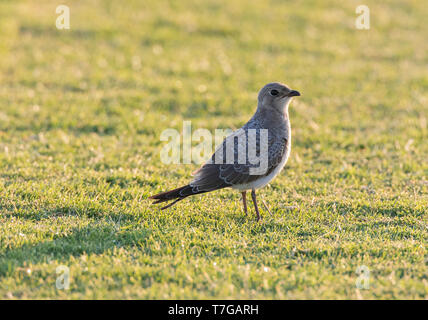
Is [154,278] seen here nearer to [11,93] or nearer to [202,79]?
[11,93]

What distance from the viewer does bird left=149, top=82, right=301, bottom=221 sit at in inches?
256

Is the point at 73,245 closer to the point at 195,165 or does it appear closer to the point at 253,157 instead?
the point at 253,157

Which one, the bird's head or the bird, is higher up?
the bird's head

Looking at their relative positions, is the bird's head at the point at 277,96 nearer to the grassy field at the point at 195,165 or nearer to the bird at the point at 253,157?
the bird at the point at 253,157

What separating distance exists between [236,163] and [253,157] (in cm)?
22

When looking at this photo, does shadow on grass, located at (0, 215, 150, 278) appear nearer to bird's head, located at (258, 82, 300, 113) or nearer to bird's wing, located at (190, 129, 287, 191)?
bird's wing, located at (190, 129, 287, 191)

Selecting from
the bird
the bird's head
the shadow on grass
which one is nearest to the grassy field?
the shadow on grass

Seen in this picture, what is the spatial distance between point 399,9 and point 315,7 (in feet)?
9.94

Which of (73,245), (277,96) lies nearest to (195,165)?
(277,96)

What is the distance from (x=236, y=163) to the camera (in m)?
6.64

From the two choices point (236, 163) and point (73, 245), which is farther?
point (236, 163)

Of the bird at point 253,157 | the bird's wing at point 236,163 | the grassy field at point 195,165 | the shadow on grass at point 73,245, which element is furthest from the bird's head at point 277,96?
the shadow on grass at point 73,245

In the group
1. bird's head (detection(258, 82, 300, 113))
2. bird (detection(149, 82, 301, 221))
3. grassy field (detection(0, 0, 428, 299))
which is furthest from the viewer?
bird's head (detection(258, 82, 300, 113))

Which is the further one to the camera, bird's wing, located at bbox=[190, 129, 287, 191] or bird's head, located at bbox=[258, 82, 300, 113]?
bird's head, located at bbox=[258, 82, 300, 113]
